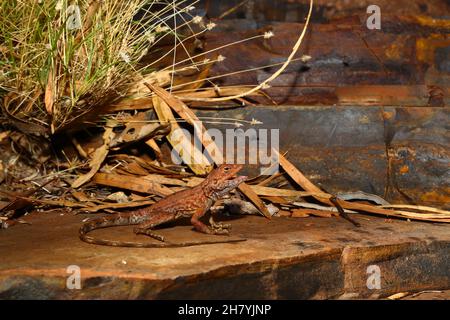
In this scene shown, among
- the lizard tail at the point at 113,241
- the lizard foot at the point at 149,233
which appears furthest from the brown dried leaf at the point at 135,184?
the lizard foot at the point at 149,233

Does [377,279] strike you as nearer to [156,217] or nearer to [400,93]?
[156,217]

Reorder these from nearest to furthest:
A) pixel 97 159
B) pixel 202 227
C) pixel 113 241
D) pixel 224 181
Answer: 1. pixel 113 241
2. pixel 202 227
3. pixel 224 181
4. pixel 97 159

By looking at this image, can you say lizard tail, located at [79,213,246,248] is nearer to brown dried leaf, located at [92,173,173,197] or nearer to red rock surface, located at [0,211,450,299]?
red rock surface, located at [0,211,450,299]

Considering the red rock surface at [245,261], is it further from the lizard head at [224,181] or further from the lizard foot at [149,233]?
the lizard head at [224,181]

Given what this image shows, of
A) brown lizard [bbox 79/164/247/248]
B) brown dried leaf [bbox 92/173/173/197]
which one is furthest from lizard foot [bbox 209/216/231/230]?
brown dried leaf [bbox 92/173/173/197]

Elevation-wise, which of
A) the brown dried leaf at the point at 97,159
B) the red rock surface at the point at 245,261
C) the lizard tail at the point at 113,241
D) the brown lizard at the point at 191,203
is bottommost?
the red rock surface at the point at 245,261

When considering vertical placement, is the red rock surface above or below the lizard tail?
below

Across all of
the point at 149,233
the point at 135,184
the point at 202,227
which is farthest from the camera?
the point at 135,184

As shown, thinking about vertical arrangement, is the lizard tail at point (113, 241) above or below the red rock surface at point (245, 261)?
above

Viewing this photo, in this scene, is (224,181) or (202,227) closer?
(202,227)

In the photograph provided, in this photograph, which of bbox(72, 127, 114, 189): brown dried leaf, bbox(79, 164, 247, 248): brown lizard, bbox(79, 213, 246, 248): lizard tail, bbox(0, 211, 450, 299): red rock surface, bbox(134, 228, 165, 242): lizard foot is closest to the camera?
bbox(0, 211, 450, 299): red rock surface

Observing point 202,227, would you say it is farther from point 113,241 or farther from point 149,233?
point 113,241

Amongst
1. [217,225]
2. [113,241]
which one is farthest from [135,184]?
[113,241]
